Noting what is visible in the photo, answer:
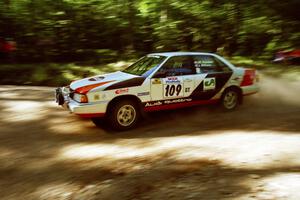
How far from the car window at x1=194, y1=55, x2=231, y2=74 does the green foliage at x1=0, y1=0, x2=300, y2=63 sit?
23.7 ft

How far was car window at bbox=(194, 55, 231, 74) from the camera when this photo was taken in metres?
8.35

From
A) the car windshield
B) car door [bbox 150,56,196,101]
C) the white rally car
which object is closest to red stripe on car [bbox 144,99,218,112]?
the white rally car

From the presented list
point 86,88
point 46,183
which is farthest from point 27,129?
point 46,183

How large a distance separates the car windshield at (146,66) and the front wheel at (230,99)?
1.99 m

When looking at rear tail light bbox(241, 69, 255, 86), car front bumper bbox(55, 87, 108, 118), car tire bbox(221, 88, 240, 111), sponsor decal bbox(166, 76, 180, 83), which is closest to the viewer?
car front bumper bbox(55, 87, 108, 118)

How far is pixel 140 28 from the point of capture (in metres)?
17.3

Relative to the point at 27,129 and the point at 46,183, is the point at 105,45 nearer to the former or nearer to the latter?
the point at 27,129

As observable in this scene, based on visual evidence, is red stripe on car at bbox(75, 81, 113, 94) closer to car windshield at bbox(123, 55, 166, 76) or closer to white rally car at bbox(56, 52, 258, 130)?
white rally car at bbox(56, 52, 258, 130)

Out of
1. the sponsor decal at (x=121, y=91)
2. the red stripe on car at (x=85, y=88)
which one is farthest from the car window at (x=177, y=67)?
the red stripe on car at (x=85, y=88)

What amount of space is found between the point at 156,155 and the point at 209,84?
3.21m

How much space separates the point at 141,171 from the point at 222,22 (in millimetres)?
12313

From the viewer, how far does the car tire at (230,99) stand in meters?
8.88

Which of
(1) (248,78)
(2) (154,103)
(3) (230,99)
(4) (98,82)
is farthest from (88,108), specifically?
(1) (248,78)

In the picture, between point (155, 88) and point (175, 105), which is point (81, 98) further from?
point (175, 105)
